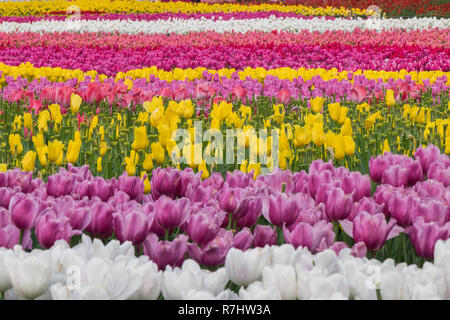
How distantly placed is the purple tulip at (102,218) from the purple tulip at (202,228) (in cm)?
39

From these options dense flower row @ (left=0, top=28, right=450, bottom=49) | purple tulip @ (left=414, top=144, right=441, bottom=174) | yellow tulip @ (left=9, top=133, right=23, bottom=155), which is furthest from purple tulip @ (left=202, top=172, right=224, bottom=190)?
dense flower row @ (left=0, top=28, right=450, bottom=49)

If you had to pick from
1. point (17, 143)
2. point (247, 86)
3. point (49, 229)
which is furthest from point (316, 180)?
point (247, 86)

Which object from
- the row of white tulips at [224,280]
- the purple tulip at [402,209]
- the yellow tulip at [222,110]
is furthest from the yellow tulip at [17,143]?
the purple tulip at [402,209]

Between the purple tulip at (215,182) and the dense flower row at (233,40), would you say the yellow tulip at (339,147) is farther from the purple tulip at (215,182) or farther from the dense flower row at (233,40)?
the dense flower row at (233,40)

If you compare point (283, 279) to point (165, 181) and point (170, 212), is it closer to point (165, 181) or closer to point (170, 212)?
point (170, 212)

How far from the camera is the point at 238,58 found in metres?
12.8

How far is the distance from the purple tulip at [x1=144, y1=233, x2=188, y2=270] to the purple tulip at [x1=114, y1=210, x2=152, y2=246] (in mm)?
76

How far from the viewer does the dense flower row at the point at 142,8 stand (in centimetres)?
2956

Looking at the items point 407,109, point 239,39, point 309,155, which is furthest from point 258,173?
point 239,39

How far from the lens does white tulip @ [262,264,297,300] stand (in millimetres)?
1866

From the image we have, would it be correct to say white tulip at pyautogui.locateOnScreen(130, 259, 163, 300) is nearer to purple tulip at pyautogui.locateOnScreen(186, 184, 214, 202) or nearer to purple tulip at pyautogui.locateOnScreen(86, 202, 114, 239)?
purple tulip at pyautogui.locateOnScreen(86, 202, 114, 239)

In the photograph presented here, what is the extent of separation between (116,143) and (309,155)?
1.49m

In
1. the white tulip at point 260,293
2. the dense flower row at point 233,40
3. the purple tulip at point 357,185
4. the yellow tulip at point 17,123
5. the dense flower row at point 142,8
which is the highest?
the dense flower row at point 142,8

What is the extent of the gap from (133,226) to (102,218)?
235 mm
